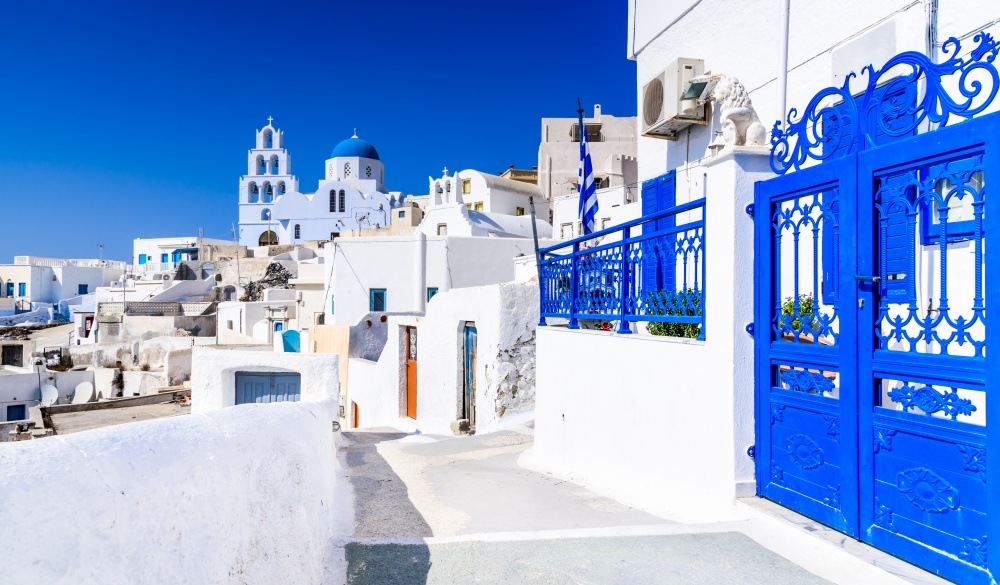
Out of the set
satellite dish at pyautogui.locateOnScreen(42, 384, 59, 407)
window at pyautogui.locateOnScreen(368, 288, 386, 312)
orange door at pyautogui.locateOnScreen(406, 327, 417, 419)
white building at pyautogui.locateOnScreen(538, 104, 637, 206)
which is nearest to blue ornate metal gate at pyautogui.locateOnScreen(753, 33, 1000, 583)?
orange door at pyautogui.locateOnScreen(406, 327, 417, 419)

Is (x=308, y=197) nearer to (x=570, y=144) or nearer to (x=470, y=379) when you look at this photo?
(x=570, y=144)

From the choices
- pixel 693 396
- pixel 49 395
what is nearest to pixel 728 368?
pixel 693 396

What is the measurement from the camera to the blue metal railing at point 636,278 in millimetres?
4449

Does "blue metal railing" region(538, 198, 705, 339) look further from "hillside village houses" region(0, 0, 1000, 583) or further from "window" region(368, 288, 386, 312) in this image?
"window" region(368, 288, 386, 312)

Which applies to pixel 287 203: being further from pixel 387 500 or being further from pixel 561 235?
pixel 387 500

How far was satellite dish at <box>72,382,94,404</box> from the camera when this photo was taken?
26.3 m

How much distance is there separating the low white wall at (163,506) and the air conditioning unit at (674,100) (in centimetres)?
769

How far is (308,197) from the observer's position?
64188mm

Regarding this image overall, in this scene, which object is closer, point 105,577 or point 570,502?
point 105,577

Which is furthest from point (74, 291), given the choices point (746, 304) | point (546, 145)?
point (746, 304)

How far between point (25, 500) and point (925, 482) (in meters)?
3.14

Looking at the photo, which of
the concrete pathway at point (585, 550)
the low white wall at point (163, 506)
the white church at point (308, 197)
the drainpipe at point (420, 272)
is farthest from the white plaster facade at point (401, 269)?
the white church at point (308, 197)

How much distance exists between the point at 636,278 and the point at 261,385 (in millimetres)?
7009

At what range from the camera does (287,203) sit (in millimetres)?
63312
